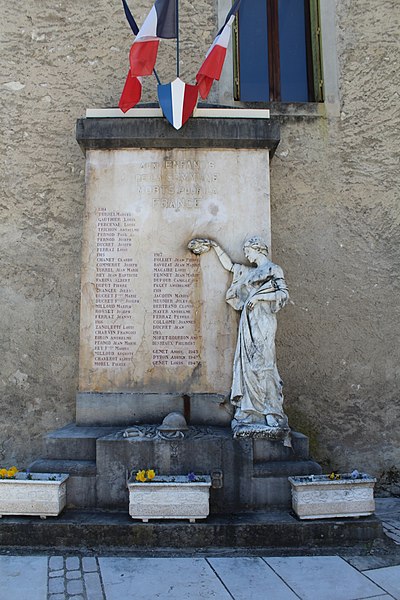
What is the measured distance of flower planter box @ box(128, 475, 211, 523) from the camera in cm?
411

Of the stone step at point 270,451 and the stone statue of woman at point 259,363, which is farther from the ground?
the stone statue of woman at point 259,363

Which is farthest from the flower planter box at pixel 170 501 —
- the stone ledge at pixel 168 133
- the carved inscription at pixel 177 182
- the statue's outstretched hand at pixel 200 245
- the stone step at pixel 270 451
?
the stone ledge at pixel 168 133

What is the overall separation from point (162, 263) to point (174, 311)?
507 millimetres

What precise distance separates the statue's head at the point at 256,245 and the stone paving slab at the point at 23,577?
10.4 ft

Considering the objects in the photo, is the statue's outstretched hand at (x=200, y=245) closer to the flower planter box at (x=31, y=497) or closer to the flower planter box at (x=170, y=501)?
the flower planter box at (x=170, y=501)

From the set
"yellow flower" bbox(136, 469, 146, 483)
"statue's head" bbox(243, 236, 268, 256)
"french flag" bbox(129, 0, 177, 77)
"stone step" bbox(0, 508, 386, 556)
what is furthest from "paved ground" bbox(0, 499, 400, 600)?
"french flag" bbox(129, 0, 177, 77)

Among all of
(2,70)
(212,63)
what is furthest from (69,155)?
(212,63)

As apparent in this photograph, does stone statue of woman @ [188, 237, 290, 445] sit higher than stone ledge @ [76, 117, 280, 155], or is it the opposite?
stone ledge @ [76, 117, 280, 155]

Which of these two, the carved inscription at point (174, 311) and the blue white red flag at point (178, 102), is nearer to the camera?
the carved inscription at point (174, 311)

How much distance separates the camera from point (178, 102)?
17.9 feet

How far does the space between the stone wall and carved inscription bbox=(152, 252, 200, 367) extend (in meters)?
1.61

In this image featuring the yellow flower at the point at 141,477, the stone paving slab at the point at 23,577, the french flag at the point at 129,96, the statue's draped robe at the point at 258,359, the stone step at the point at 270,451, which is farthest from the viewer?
the french flag at the point at 129,96

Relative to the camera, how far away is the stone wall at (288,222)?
251 inches

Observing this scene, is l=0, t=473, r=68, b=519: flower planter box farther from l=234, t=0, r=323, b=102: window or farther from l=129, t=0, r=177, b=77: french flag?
l=234, t=0, r=323, b=102: window
